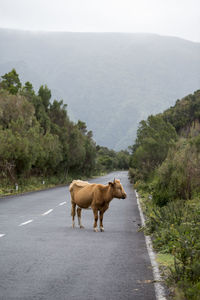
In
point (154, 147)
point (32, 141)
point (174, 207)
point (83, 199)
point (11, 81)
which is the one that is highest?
point (11, 81)

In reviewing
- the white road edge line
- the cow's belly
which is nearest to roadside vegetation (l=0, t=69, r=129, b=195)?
the cow's belly

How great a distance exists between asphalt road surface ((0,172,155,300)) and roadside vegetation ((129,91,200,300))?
435 mm

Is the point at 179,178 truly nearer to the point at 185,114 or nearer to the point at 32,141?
the point at 32,141

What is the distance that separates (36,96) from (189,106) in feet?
96.4

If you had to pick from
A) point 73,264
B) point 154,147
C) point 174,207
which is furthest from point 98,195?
point 154,147

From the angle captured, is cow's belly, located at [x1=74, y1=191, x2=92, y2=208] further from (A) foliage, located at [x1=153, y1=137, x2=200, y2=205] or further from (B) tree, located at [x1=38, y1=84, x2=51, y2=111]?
(B) tree, located at [x1=38, y1=84, x2=51, y2=111]

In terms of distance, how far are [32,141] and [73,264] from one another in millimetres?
33573

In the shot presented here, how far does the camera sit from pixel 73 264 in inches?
296

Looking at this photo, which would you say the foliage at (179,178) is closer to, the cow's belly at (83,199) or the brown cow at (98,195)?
the brown cow at (98,195)

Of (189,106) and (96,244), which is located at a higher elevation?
(189,106)

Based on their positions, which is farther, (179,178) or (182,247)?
(179,178)

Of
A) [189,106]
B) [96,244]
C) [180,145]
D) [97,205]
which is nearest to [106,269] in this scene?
[96,244]

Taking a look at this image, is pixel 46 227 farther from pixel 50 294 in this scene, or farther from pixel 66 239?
pixel 50 294

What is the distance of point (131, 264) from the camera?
771 centimetres
